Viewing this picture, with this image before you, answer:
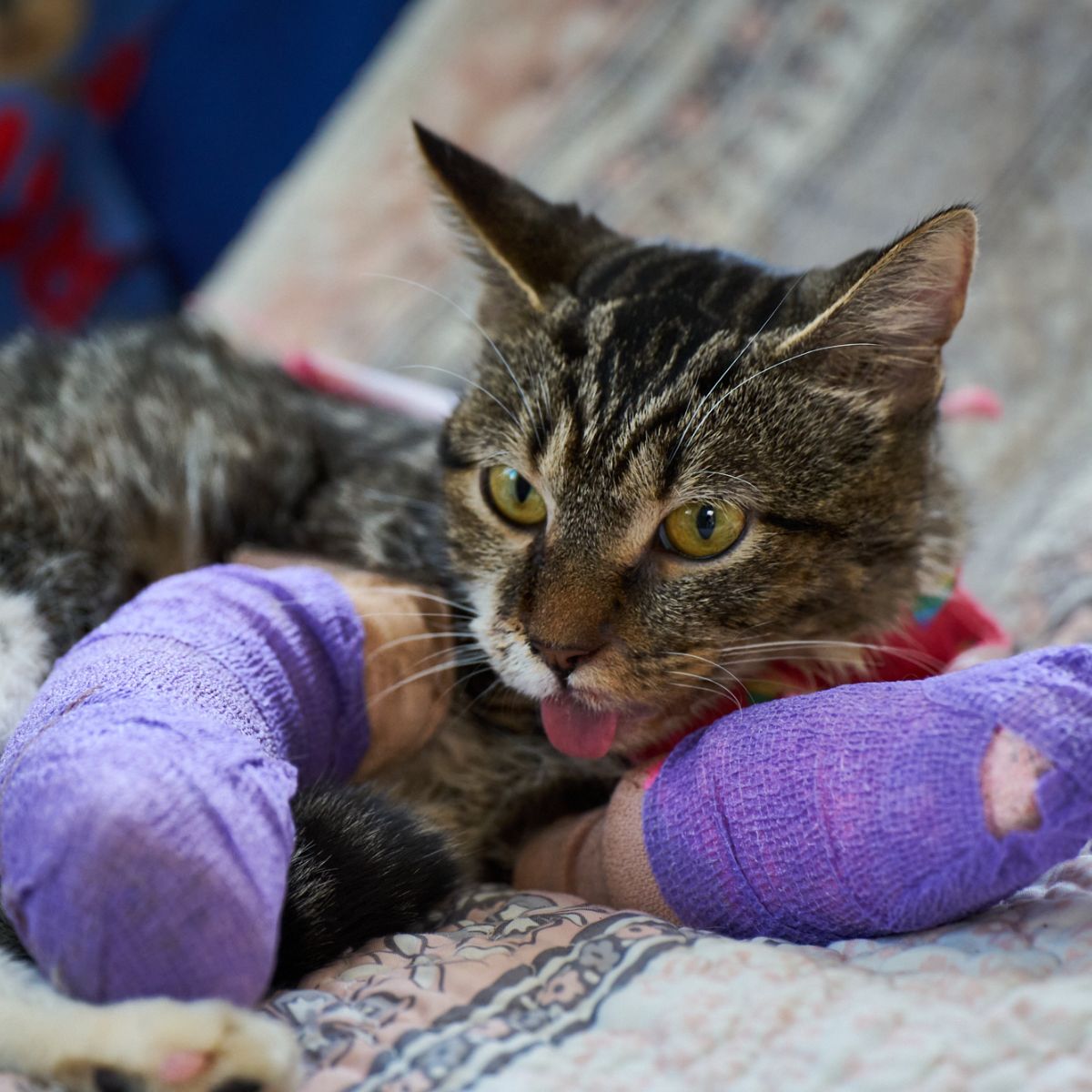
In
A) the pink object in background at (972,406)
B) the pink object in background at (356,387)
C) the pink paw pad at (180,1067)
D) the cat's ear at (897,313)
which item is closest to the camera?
the pink paw pad at (180,1067)

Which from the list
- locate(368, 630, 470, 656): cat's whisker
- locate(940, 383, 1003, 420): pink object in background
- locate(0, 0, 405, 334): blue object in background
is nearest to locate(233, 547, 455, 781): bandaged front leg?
locate(368, 630, 470, 656): cat's whisker

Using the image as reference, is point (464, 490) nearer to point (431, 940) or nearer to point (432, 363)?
point (431, 940)

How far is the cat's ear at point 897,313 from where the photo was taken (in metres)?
0.98

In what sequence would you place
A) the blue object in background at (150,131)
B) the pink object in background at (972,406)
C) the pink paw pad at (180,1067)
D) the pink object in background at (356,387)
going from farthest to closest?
the blue object in background at (150,131) < the pink object in background at (356,387) < the pink object in background at (972,406) < the pink paw pad at (180,1067)

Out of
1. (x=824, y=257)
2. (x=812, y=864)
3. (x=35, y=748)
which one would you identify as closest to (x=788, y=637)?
(x=812, y=864)

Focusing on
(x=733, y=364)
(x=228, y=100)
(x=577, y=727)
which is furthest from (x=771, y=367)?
(x=228, y=100)

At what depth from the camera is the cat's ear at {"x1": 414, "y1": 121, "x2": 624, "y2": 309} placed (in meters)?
1.19

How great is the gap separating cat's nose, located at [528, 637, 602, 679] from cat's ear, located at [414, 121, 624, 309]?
0.38 metres

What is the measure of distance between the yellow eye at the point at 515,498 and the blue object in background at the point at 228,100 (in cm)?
178

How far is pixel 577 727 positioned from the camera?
41.8 inches

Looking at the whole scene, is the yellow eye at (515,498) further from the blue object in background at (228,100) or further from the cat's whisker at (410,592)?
the blue object in background at (228,100)

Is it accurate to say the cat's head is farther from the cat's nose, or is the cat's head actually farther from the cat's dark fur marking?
the cat's dark fur marking

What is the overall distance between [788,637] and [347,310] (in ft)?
5.07

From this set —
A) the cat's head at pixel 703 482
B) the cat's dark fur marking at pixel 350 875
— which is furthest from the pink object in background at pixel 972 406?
the cat's dark fur marking at pixel 350 875
